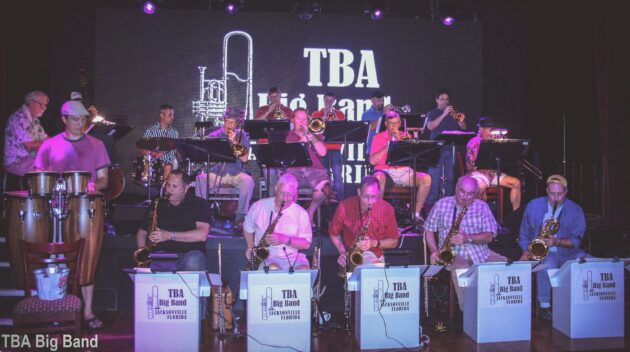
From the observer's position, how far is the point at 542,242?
646 centimetres

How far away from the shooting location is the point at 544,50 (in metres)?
11.1

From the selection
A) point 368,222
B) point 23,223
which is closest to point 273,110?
point 368,222

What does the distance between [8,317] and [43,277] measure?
1509 millimetres

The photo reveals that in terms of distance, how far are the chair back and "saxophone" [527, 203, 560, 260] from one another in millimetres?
4611

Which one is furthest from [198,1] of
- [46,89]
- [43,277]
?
[43,277]

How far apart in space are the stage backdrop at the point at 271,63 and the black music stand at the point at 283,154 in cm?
384

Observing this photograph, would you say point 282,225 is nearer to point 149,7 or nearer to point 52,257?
point 52,257

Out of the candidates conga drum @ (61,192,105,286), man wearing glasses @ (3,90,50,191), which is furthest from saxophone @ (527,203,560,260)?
man wearing glasses @ (3,90,50,191)

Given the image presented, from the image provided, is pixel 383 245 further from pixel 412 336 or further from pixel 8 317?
pixel 8 317

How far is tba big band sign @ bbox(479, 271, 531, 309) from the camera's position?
18.8 ft

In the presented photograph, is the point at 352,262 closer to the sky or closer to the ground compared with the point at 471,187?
closer to the ground

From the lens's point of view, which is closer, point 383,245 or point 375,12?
point 383,245

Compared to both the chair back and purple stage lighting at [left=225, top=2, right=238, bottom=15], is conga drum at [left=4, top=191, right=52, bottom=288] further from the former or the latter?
purple stage lighting at [left=225, top=2, right=238, bottom=15]

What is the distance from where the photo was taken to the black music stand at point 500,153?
25.7 feet
